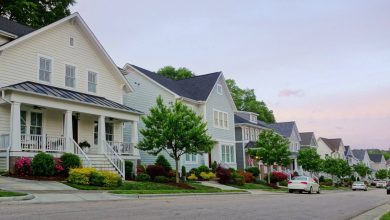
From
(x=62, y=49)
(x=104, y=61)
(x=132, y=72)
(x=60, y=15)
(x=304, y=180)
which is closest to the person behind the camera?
(x=62, y=49)

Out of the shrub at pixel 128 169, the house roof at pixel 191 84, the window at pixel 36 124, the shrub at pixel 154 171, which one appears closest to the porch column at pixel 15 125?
the window at pixel 36 124

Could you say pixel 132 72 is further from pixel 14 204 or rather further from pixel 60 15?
pixel 14 204

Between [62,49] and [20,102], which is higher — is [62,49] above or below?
above

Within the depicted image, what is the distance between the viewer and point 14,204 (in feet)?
43.3

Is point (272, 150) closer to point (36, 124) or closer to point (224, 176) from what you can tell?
point (224, 176)

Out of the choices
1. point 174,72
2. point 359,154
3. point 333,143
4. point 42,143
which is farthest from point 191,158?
point 359,154

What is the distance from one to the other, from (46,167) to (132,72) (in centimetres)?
1956

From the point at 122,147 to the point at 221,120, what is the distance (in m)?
16.8

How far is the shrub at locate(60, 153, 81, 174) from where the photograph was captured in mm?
21734

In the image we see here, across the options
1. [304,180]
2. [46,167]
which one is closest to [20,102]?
[46,167]

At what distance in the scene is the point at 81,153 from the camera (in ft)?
79.0

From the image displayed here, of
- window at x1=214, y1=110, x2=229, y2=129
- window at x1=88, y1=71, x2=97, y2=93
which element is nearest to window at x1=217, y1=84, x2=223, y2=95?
window at x1=214, y1=110, x2=229, y2=129

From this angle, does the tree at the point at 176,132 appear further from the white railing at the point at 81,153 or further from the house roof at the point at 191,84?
the house roof at the point at 191,84

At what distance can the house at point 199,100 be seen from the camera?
37.5 meters
